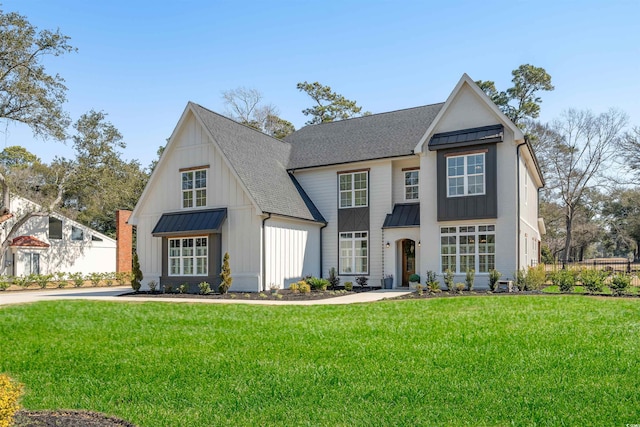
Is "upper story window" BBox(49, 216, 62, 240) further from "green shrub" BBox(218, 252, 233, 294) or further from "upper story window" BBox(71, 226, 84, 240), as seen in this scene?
"green shrub" BBox(218, 252, 233, 294)

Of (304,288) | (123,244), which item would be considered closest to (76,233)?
(123,244)

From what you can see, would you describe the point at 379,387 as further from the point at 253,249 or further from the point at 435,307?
the point at 253,249

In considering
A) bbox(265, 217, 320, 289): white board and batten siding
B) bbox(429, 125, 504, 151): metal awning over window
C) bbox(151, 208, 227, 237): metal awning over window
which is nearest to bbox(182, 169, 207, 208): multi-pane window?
bbox(151, 208, 227, 237): metal awning over window

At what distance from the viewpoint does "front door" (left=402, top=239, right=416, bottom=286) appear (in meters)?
21.8

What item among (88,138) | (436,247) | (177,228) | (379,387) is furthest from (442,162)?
(88,138)

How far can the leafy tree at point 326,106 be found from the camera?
143ft

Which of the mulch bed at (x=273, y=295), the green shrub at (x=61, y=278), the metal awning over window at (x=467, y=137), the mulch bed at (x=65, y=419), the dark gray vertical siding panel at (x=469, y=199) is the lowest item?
the green shrub at (x=61, y=278)

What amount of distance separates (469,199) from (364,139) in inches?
260

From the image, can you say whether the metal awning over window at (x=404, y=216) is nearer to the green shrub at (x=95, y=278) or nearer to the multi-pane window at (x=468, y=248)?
the multi-pane window at (x=468, y=248)

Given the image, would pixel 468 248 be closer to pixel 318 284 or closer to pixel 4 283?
pixel 318 284

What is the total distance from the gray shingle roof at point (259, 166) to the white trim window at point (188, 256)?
310 cm

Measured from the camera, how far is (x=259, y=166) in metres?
22.3

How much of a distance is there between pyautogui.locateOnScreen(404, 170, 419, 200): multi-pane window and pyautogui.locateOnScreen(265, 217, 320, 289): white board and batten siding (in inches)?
171

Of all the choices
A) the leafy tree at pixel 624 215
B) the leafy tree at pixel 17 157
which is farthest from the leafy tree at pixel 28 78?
the leafy tree at pixel 624 215
